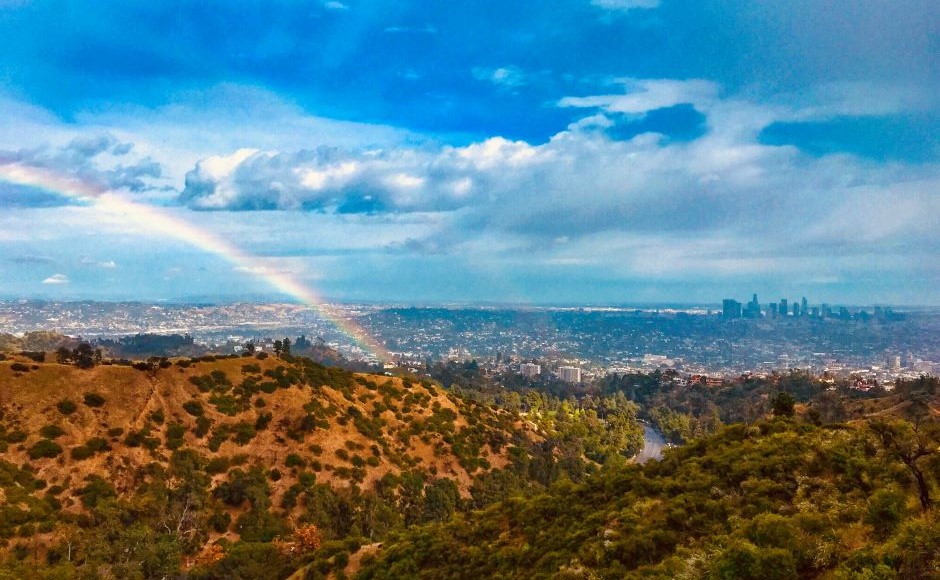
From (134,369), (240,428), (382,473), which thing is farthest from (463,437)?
(134,369)

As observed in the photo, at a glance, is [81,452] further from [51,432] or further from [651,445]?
[651,445]

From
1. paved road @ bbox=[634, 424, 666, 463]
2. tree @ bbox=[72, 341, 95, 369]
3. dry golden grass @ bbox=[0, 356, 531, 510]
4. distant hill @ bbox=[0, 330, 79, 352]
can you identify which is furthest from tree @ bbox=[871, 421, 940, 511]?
distant hill @ bbox=[0, 330, 79, 352]

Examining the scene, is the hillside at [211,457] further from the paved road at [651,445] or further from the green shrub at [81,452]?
the paved road at [651,445]

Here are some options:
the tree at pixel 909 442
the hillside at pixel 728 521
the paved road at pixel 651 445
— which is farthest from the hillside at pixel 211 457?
the paved road at pixel 651 445

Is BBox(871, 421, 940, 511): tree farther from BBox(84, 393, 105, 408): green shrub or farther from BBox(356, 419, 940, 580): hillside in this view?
BBox(84, 393, 105, 408): green shrub

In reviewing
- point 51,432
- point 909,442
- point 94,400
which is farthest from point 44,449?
point 909,442
